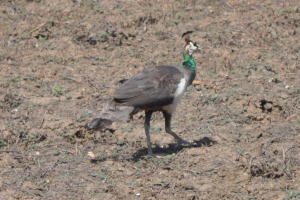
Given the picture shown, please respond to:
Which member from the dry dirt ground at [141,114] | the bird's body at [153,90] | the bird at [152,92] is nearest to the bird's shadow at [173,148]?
the dry dirt ground at [141,114]

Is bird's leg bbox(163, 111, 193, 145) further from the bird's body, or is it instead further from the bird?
the bird's body

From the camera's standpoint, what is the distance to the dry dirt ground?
7.44 meters

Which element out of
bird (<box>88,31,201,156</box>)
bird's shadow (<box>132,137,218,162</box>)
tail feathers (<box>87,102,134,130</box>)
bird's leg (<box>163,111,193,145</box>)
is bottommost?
bird's shadow (<box>132,137,218,162</box>)

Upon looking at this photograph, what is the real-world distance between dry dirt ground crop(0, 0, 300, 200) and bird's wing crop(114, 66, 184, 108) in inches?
24.2

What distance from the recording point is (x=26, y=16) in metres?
12.5

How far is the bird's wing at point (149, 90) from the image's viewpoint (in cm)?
786

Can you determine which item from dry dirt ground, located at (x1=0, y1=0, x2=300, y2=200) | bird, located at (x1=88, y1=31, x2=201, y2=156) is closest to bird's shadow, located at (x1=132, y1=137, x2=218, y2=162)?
dry dirt ground, located at (x1=0, y1=0, x2=300, y2=200)

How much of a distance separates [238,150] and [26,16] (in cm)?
565

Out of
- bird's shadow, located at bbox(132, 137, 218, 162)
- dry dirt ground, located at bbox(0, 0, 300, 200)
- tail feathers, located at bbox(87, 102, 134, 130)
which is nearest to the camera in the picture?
dry dirt ground, located at bbox(0, 0, 300, 200)

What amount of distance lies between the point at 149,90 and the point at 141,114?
4.32ft

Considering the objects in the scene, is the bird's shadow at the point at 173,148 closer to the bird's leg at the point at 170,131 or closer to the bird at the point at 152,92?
the bird's leg at the point at 170,131

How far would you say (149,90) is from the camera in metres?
7.90

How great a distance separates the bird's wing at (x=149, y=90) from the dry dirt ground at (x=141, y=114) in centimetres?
61

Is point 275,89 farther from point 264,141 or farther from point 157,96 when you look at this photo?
point 157,96
